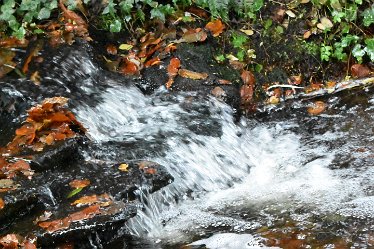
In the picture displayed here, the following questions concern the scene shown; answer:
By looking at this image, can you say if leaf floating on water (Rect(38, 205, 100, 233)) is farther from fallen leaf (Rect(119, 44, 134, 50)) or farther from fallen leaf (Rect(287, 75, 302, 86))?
fallen leaf (Rect(287, 75, 302, 86))

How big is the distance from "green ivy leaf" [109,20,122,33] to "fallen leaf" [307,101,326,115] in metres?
2.46

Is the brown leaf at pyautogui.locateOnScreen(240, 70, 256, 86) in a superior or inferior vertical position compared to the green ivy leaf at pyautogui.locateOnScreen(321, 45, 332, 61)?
inferior

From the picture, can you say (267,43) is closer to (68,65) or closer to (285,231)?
(68,65)

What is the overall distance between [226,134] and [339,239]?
2224 millimetres

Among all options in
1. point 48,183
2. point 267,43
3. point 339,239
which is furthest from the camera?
point 267,43

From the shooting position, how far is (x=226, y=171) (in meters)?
5.29

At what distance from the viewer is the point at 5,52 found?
618cm

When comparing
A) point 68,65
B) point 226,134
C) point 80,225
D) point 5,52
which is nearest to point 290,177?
point 226,134

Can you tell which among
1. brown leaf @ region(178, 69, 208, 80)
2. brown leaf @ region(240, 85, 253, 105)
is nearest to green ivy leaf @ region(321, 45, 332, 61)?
brown leaf @ region(240, 85, 253, 105)

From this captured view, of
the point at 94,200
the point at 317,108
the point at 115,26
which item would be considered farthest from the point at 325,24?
the point at 94,200

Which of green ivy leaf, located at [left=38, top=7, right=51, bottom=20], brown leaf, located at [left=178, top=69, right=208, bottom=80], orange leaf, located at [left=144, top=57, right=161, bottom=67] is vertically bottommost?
brown leaf, located at [left=178, top=69, right=208, bottom=80]

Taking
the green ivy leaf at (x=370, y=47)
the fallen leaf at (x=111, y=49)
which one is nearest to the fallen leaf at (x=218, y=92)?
the fallen leaf at (x=111, y=49)

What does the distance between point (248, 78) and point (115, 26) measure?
5.68 feet

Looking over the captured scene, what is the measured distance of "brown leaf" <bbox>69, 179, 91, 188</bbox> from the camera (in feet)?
13.9
